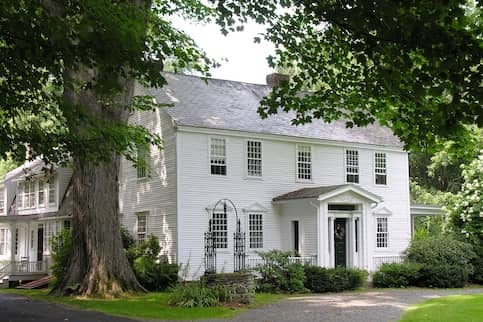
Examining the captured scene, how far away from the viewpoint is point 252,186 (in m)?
28.0

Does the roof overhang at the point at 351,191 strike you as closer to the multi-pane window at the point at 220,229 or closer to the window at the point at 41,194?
the multi-pane window at the point at 220,229

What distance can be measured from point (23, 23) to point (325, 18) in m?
4.83

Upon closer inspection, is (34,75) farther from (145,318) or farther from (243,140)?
(243,140)

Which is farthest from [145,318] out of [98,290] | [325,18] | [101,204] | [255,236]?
[255,236]

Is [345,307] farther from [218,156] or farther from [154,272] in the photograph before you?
[218,156]

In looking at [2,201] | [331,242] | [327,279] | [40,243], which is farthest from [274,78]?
[2,201]

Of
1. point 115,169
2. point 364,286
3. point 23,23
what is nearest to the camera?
point 23,23

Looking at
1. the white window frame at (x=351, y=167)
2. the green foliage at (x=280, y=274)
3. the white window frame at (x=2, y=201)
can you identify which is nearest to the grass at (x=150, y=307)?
the green foliage at (x=280, y=274)

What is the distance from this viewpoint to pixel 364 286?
2641cm

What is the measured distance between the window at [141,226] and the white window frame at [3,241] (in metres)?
13.2

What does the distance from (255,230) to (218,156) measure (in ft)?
12.2

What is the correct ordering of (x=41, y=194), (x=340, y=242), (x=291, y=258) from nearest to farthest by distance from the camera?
(x=291, y=258) → (x=340, y=242) → (x=41, y=194)

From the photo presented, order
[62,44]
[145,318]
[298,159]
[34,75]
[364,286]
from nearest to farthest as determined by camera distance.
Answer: [62,44], [34,75], [145,318], [364,286], [298,159]

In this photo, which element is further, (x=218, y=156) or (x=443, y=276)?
(x=218, y=156)
